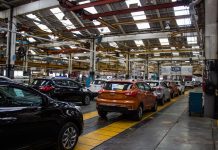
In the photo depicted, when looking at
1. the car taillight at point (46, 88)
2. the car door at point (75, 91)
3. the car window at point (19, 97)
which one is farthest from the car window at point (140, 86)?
the car window at point (19, 97)

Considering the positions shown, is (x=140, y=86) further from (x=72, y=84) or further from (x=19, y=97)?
(x=19, y=97)

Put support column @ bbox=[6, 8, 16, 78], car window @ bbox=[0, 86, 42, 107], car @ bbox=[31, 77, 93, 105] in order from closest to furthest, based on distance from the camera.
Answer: car window @ bbox=[0, 86, 42, 107] < car @ bbox=[31, 77, 93, 105] < support column @ bbox=[6, 8, 16, 78]

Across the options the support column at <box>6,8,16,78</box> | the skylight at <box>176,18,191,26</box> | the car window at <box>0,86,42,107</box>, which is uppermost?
the skylight at <box>176,18,191,26</box>

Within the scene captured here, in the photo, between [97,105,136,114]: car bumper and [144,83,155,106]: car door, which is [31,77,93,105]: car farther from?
[144,83,155,106]: car door

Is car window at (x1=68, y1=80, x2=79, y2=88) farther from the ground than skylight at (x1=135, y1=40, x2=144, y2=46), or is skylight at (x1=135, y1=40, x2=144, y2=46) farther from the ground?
skylight at (x1=135, y1=40, x2=144, y2=46)

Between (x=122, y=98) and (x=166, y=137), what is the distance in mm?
2299

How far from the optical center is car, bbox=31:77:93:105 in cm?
1092

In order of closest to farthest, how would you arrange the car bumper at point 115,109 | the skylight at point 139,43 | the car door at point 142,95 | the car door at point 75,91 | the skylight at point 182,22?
the car bumper at point 115,109 < the car door at point 142,95 < the car door at point 75,91 < the skylight at point 182,22 < the skylight at point 139,43

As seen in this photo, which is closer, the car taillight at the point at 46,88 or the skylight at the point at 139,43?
the car taillight at the point at 46,88

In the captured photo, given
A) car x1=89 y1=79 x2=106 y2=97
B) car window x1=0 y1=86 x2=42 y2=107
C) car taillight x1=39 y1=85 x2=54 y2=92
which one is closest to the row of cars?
car taillight x1=39 y1=85 x2=54 y2=92

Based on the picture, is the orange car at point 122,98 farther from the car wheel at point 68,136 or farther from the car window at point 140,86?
the car wheel at point 68,136

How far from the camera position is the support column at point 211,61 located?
9.23 metres

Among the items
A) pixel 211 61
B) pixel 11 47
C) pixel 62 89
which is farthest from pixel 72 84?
pixel 211 61

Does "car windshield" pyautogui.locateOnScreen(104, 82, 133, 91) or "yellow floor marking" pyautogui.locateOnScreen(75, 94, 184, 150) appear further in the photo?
"car windshield" pyautogui.locateOnScreen(104, 82, 133, 91)
